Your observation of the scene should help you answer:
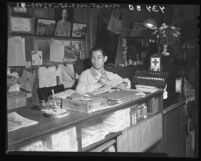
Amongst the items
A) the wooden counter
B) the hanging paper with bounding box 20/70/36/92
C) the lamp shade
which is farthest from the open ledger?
the lamp shade

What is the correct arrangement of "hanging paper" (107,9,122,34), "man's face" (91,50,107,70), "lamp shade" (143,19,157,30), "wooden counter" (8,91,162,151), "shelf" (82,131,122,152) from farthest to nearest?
1. "hanging paper" (107,9,122,34)
2. "lamp shade" (143,19,157,30)
3. "man's face" (91,50,107,70)
4. "shelf" (82,131,122,152)
5. "wooden counter" (8,91,162,151)

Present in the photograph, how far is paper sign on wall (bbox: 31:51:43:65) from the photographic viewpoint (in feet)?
6.95

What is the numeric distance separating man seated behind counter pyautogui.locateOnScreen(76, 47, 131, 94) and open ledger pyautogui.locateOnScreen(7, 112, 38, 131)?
0.68 m

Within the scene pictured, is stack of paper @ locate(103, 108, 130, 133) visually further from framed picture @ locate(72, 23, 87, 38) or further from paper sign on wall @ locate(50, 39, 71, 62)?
framed picture @ locate(72, 23, 87, 38)

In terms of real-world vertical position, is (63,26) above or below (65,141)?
above

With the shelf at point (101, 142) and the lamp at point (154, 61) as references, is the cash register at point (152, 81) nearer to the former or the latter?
the lamp at point (154, 61)

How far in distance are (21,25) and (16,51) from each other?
0.21 metres

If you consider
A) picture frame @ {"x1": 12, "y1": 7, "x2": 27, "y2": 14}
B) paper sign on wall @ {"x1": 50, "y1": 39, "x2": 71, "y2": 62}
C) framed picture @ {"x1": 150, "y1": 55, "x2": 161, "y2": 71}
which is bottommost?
framed picture @ {"x1": 150, "y1": 55, "x2": 161, "y2": 71}

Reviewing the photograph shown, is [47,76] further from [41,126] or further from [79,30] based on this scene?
[41,126]

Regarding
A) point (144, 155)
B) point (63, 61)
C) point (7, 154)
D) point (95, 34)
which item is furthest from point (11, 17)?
point (144, 155)

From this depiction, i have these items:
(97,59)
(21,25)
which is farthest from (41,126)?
(97,59)

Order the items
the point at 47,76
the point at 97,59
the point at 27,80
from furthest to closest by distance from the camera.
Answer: the point at 97,59 → the point at 47,76 → the point at 27,80

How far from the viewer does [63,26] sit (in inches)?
89.4

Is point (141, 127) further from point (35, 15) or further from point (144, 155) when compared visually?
point (35, 15)
